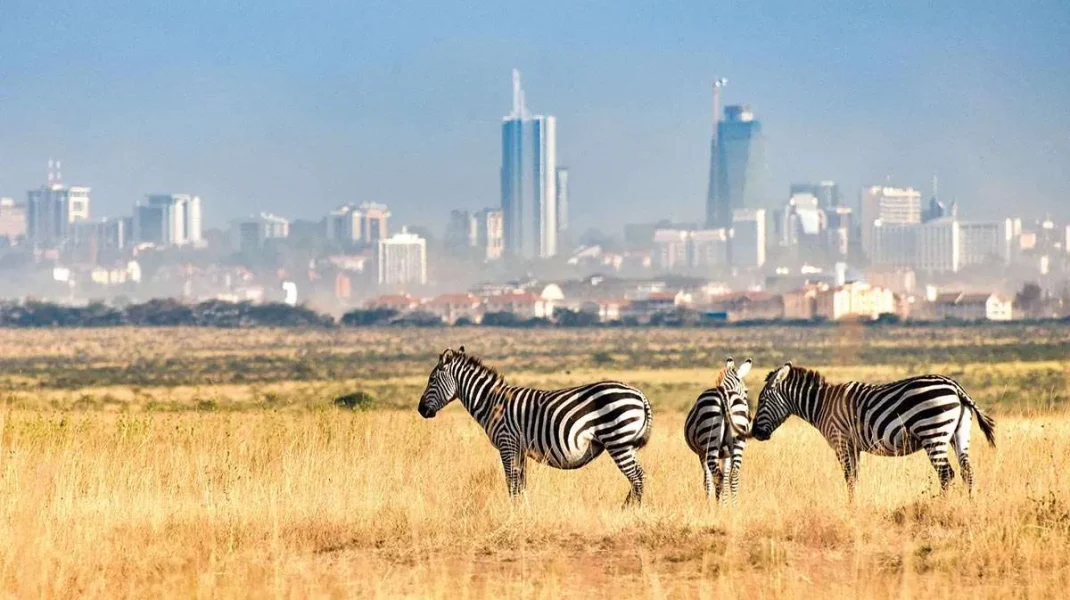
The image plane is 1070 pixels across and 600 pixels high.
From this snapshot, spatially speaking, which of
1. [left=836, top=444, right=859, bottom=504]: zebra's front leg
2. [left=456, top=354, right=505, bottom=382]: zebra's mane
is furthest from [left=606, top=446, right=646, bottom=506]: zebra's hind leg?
[left=836, top=444, right=859, bottom=504]: zebra's front leg

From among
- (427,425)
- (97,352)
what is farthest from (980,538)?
(97,352)

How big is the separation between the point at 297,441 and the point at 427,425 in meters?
2.58

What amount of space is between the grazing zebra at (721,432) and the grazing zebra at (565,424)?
1.47 feet

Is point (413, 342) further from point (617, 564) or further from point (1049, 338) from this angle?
point (617, 564)

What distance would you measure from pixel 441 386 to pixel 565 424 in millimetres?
1642

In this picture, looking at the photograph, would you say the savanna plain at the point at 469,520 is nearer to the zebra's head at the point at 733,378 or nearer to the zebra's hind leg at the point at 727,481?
the zebra's hind leg at the point at 727,481

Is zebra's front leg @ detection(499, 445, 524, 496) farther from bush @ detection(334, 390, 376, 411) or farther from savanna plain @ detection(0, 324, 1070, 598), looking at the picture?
bush @ detection(334, 390, 376, 411)

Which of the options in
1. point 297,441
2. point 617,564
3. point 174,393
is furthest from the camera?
point 174,393

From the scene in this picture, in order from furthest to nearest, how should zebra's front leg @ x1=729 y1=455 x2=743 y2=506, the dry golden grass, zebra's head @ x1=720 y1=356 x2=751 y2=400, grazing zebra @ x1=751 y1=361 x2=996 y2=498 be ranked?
zebra's head @ x1=720 y1=356 x2=751 y2=400 < grazing zebra @ x1=751 y1=361 x2=996 y2=498 < zebra's front leg @ x1=729 y1=455 x2=743 y2=506 < the dry golden grass

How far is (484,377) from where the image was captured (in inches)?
543

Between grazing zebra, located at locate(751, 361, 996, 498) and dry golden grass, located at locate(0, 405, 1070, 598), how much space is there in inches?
13.0

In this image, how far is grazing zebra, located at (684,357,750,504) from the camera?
42.1 feet

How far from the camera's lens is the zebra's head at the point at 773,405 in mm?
14023

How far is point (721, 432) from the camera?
12.8 metres
